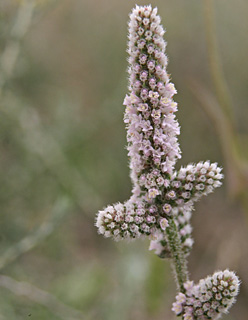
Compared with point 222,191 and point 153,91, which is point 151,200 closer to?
point 153,91

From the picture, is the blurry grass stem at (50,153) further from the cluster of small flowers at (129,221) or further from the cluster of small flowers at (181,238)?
the cluster of small flowers at (129,221)

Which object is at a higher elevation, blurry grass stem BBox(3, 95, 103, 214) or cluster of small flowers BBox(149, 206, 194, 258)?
blurry grass stem BBox(3, 95, 103, 214)

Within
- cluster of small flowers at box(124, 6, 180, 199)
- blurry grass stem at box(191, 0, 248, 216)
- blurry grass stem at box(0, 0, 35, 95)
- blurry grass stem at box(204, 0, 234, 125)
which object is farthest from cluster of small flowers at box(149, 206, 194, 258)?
blurry grass stem at box(0, 0, 35, 95)

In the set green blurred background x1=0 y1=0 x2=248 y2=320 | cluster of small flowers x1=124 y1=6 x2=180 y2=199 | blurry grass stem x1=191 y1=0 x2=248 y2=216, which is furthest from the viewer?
green blurred background x1=0 y1=0 x2=248 y2=320

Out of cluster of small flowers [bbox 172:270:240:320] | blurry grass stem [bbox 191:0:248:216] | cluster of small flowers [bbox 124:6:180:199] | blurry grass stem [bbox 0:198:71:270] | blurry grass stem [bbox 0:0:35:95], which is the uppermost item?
blurry grass stem [bbox 0:0:35:95]

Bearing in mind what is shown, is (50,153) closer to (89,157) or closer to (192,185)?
(89,157)

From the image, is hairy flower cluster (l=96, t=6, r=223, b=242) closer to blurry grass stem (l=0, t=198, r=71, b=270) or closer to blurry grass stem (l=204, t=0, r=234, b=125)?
blurry grass stem (l=0, t=198, r=71, b=270)

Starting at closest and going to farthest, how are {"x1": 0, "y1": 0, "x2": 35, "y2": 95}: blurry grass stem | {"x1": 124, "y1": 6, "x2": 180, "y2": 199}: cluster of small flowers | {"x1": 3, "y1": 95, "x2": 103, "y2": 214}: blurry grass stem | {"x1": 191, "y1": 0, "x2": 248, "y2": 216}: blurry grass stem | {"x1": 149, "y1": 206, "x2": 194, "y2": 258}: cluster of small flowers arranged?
1. {"x1": 124, "y1": 6, "x2": 180, "y2": 199}: cluster of small flowers
2. {"x1": 149, "y1": 206, "x2": 194, "y2": 258}: cluster of small flowers
3. {"x1": 191, "y1": 0, "x2": 248, "y2": 216}: blurry grass stem
4. {"x1": 0, "y1": 0, "x2": 35, "y2": 95}: blurry grass stem
5. {"x1": 3, "y1": 95, "x2": 103, "y2": 214}: blurry grass stem

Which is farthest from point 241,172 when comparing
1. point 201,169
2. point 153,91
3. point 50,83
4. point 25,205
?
point 50,83
